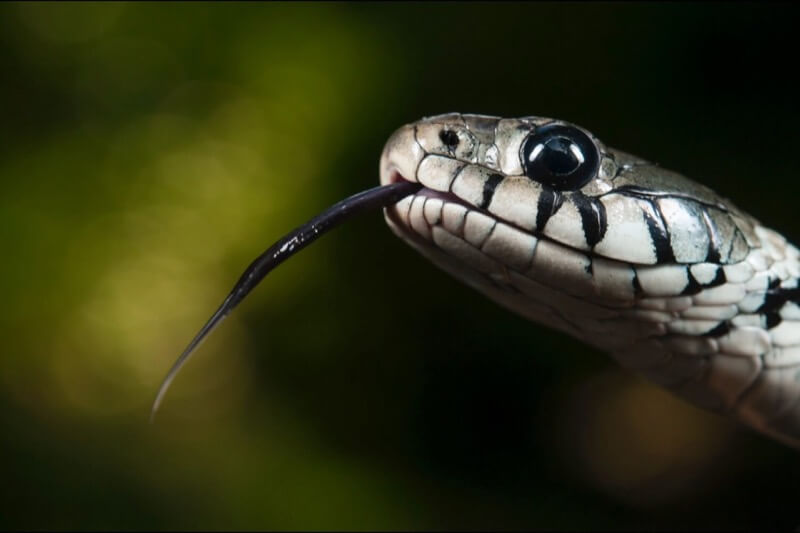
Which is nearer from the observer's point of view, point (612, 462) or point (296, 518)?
point (296, 518)

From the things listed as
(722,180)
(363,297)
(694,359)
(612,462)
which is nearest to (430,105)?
(363,297)

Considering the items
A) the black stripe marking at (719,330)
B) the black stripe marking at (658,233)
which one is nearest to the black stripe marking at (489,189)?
the black stripe marking at (658,233)

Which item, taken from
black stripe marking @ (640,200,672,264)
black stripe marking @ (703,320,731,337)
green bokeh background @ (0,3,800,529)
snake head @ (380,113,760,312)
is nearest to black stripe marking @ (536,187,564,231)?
snake head @ (380,113,760,312)

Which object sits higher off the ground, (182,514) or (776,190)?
(776,190)

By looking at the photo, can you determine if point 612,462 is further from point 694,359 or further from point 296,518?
point 694,359

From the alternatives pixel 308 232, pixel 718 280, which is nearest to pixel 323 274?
pixel 308 232

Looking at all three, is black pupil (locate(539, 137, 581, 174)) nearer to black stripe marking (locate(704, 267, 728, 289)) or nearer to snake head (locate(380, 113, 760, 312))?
snake head (locate(380, 113, 760, 312))

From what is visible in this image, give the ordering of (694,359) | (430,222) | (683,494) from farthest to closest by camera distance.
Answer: (683,494) < (694,359) < (430,222)
